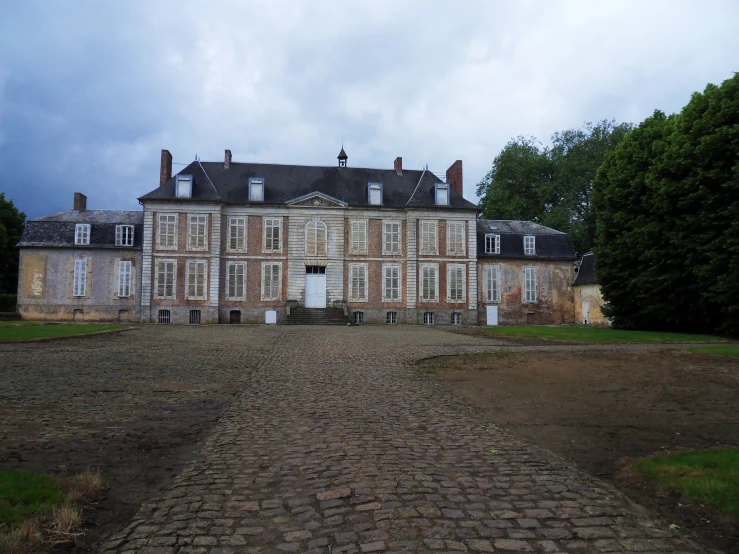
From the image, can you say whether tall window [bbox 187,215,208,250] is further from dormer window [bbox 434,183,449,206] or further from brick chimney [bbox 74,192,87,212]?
dormer window [bbox 434,183,449,206]

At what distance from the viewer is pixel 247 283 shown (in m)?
33.1

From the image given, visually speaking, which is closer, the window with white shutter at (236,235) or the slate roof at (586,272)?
the window with white shutter at (236,235)

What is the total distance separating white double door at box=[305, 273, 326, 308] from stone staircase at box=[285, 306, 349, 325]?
1.35m

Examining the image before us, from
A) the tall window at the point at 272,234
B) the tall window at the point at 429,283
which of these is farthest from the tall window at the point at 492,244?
the tall window at the point at 272,234

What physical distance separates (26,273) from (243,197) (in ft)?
47.0

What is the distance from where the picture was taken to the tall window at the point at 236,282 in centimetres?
3300

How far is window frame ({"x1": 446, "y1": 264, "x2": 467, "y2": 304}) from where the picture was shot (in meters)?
34.2

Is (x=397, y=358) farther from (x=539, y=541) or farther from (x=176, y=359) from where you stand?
(x=539, y=541)

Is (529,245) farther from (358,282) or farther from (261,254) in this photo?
(261,254)

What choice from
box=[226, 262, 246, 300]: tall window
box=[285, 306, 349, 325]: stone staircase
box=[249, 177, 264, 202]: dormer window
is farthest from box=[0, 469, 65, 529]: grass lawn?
box=[249, 177, 264, 202]: dormer window

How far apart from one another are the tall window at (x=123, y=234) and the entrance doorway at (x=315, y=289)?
38.4 ft

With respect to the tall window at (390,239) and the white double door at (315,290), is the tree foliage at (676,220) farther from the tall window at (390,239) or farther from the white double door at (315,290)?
the white double door at (315,290)

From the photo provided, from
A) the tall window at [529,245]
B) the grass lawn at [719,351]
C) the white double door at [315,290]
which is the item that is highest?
the tall window at [529,245]

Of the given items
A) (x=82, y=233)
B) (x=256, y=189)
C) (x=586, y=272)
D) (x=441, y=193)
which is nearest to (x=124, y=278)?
(x=82, y=233)
